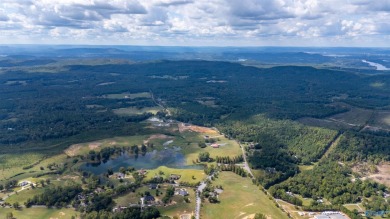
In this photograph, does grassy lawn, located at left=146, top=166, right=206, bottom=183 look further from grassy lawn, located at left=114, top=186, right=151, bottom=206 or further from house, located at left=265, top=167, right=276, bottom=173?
house, located at left=265, top=167, right=276, bottom=173

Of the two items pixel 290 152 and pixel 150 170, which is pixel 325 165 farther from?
pixel 150 170

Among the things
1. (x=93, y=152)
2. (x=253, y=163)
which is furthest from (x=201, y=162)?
(x=93, y=152)

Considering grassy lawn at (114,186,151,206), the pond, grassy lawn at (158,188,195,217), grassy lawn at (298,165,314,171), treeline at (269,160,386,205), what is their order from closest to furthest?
grassy lawn at (158,188,195,217) < grassy lawn at (114,186,151,206) < treeline at (269,160,386,205) < grassy lawn at (298,165,314,171) < the pond

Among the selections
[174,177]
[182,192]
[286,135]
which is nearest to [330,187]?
[182,192]

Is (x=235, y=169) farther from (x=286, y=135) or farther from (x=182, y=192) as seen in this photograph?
(x=286, y=135)

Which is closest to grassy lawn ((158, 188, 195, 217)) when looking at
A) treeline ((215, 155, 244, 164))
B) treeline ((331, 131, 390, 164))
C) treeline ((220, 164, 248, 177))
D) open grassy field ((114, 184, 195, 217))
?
open grassy field ((114, 184, 195, 217))

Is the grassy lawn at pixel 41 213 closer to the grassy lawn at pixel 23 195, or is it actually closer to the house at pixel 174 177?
the grassy lawn at pixel 23 195

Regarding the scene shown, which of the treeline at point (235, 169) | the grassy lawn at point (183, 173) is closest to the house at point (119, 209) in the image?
the grassy lawn at point (183, 173)
